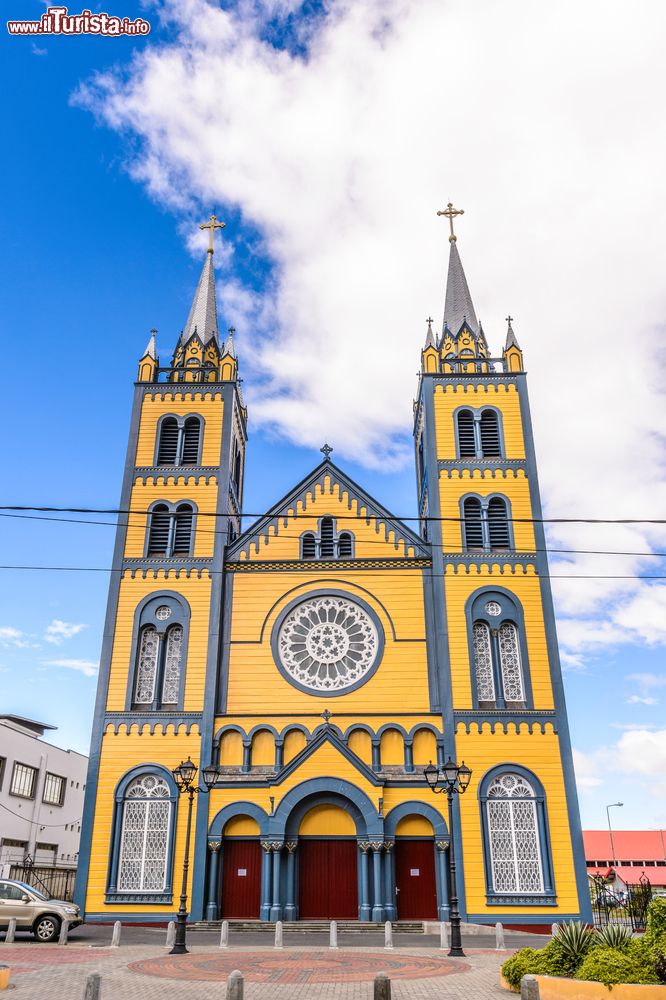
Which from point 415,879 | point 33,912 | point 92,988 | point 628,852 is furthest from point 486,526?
point 628,852

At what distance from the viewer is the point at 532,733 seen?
28.1 meters

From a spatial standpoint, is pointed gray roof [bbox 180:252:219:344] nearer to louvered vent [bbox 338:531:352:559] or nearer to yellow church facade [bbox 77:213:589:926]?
yellow church facade [bbox 77:213:589:926]

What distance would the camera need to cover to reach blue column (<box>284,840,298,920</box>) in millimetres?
26062

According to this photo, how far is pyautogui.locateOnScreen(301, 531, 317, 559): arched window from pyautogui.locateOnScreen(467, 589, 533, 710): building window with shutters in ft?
21.3

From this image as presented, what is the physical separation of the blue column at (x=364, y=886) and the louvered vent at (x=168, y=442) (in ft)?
54.6

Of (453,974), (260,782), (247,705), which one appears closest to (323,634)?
(247,705)

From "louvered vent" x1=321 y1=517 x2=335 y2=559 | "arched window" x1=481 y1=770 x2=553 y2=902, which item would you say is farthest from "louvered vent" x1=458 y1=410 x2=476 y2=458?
"arched window" x1=481 y1=770 x2=553 y2=902

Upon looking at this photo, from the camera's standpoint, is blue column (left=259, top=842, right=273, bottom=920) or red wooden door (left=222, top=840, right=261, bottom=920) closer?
blue column (left=259, top=842, right=273, bottom=920)

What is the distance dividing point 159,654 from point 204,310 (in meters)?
17.3

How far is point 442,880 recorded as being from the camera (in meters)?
26.5

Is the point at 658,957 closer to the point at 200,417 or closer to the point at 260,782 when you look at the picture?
the point at 260,782

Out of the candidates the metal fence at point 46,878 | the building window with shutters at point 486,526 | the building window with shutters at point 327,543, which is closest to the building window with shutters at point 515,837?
the building window with shutters at point 486,526

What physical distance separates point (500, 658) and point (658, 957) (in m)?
17.2

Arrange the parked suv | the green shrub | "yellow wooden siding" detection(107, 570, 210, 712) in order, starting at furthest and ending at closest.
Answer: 1. "yellow wooden siding" detection(107, 570, 210, 712)
2. the parked suv
3. the green shrub
